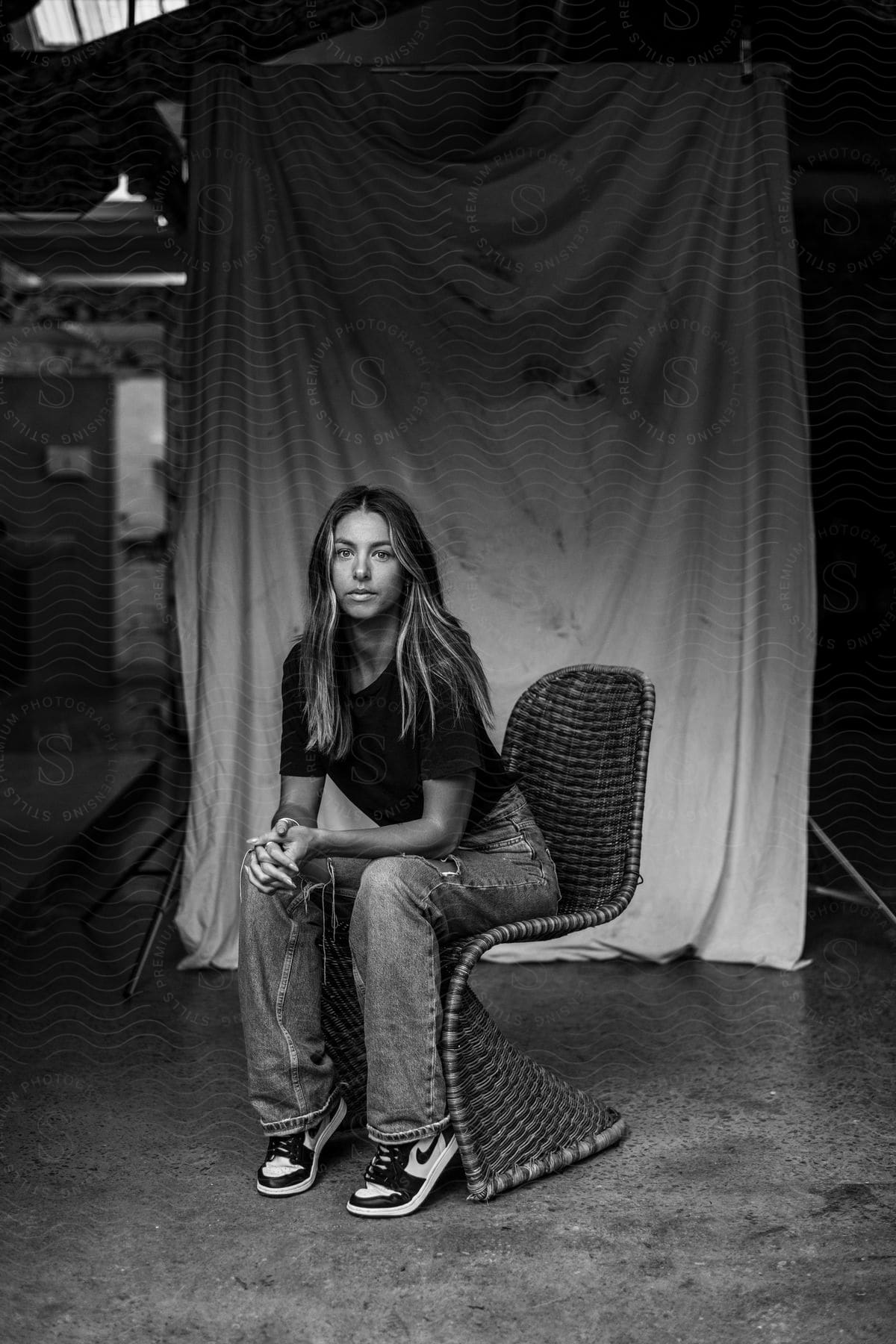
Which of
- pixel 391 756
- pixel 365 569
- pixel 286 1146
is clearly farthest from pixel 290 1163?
pixel 365 569

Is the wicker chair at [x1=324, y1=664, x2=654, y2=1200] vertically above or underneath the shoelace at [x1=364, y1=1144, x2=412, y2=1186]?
above

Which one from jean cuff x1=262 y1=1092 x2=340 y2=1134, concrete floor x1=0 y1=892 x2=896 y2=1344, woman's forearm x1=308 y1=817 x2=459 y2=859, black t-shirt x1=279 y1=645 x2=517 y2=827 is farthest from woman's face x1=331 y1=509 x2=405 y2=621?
concrete floor x1=0 y1=892 x2=896 y2=1344

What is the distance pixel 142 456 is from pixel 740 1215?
41.7 ft

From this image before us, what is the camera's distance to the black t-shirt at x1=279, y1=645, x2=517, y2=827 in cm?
246

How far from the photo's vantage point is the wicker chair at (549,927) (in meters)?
2.36

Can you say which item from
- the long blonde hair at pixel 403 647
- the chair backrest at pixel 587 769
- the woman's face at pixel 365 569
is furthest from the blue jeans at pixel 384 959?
the woman's face at pixel 365 569

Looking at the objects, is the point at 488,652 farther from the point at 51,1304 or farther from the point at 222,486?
the point at 51,1304

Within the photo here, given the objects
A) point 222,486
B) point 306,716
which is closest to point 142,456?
point 222,486

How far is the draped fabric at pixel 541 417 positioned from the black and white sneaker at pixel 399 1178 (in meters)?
1.42

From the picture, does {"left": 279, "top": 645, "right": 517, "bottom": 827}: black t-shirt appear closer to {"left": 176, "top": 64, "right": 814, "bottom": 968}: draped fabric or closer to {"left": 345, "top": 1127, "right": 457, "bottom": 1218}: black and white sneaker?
{"left": 345, "top": 1127, "right": 457, "bottom": 1218}: black and white sneaker

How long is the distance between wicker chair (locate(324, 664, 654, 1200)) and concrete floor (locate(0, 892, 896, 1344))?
0.24ft

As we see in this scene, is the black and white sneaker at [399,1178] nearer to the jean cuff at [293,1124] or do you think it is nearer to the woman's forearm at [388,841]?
the jean cuff at [293,1124]

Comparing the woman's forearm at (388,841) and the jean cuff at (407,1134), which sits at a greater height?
the woman's forearm at (388,841)

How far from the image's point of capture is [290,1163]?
8.03ft
